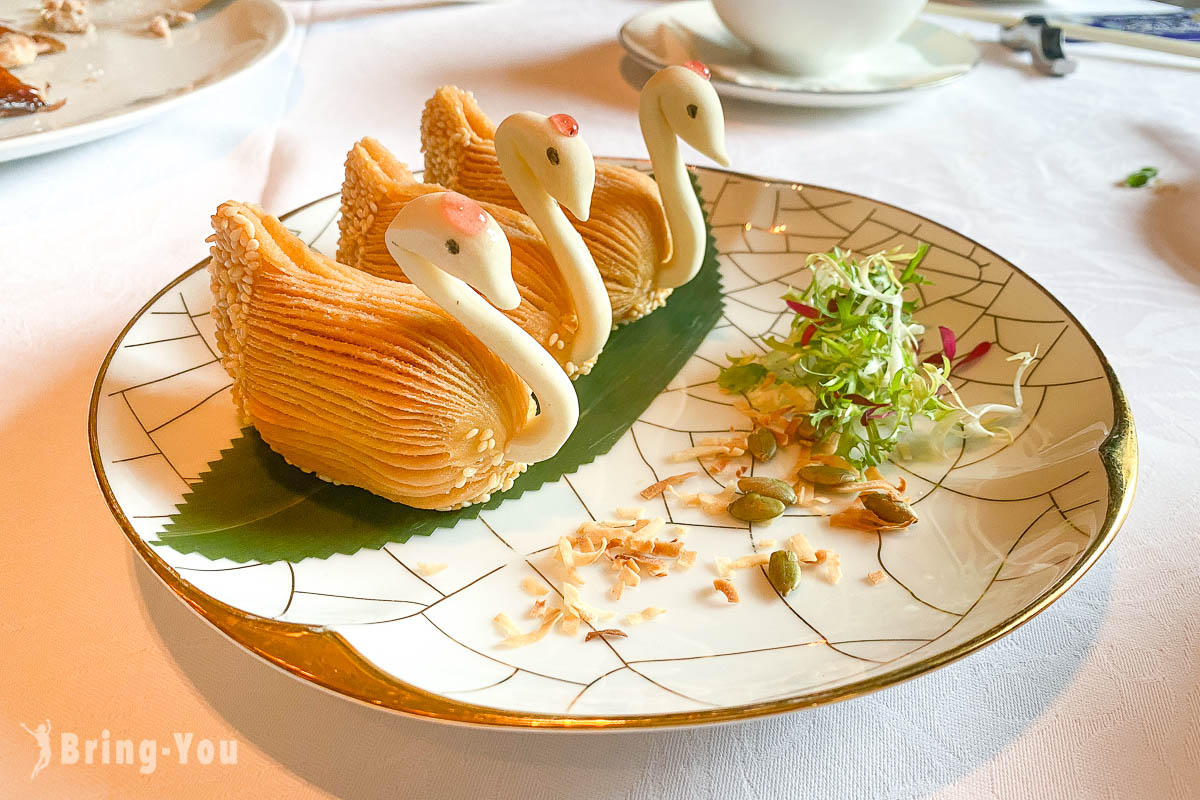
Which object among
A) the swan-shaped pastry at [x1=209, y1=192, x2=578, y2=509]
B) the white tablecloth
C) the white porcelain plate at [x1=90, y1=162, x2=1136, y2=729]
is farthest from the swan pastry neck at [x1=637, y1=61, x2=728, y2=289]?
the white tablecloth

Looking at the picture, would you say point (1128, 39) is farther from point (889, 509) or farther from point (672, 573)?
point (672, 573)

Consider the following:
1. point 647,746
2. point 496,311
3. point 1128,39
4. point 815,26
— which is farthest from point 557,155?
point 1128,39

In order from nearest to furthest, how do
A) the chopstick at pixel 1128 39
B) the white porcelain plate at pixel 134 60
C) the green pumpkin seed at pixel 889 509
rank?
the green pumpkin seed at pixel 889 509 → the white porcelain plate at pixel 134 60 → the chopstick at pixel 1128 39

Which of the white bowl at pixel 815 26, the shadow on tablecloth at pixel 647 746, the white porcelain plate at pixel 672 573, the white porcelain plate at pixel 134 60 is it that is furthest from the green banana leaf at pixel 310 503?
the white bowl at pixel 815 26

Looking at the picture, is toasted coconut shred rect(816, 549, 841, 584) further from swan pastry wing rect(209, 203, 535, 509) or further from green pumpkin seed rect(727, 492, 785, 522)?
swan pastry wing rect(209, 203, 535, 509)

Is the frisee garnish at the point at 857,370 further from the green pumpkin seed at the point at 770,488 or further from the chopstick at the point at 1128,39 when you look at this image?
the chopstick at the point at 1128,39

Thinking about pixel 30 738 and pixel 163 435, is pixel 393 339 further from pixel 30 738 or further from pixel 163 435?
pixel 30 738

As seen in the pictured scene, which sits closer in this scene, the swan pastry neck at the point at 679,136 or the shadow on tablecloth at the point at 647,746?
the shadow on tablecloth at the point at 647,746
